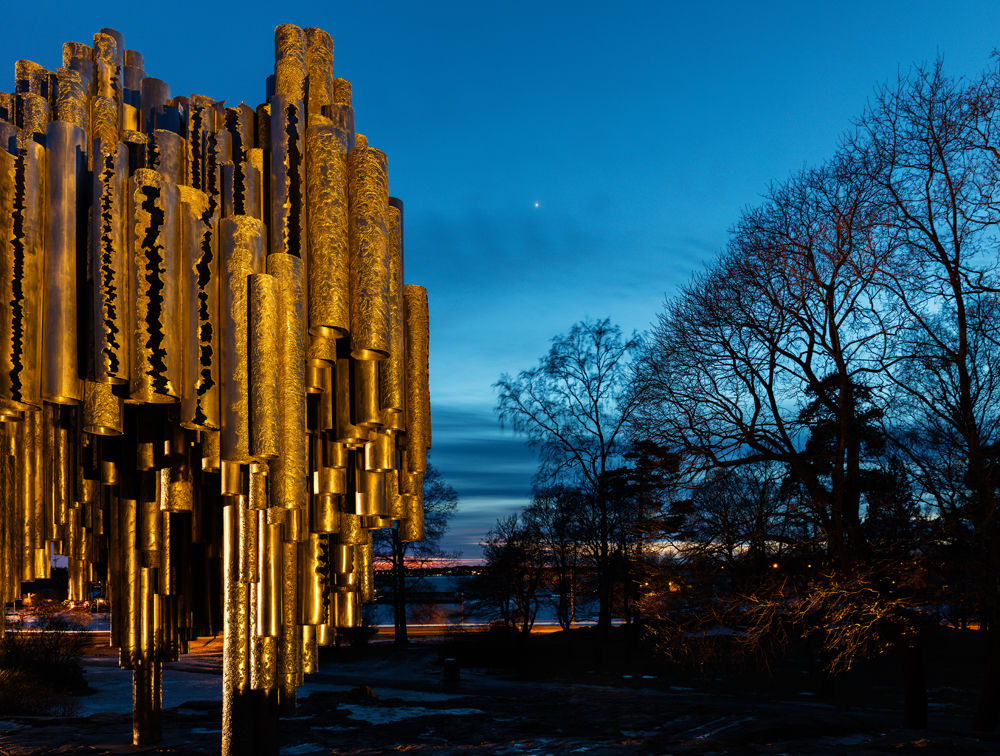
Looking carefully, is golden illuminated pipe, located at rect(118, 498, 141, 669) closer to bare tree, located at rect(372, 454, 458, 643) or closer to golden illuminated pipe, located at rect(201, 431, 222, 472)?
golden illuminated pipe, located at rect(201, 431, 222, 472)

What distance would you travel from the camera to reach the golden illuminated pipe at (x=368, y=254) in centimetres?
385

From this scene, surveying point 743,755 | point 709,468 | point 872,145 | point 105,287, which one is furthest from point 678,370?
point 105,287

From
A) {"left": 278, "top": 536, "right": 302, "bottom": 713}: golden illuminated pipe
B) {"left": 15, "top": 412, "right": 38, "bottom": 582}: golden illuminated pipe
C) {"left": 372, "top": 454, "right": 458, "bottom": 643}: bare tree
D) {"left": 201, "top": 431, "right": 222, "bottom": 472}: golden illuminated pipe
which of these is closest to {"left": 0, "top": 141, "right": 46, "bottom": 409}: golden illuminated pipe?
{"left": 201, "top": 431, "right": 222, "bottom": 472}: golden illuminated pipe

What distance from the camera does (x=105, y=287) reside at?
3.26 meters

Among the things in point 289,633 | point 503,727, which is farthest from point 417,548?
point 289,633

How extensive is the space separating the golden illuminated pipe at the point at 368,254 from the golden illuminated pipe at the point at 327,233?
0.04m

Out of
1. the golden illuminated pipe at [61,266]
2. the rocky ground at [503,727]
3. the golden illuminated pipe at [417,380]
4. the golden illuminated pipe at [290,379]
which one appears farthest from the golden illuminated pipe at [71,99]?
the rocky ground at [503,727]

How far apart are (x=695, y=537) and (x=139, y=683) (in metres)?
7.62

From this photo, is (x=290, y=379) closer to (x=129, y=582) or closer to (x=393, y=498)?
(x=393, y=498)

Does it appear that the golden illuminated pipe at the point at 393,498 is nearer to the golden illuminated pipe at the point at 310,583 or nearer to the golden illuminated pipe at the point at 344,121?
the golden illuminated pipe at the point at 310,583

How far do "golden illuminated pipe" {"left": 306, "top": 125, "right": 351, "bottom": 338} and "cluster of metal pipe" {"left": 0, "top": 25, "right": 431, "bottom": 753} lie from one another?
12 millimetres

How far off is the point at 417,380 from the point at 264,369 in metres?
1.83

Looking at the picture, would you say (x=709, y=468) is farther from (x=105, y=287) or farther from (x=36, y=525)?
(x=105, y=287)

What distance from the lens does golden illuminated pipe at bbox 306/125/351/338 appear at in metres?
3.76
